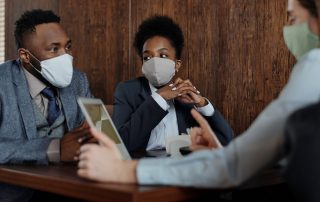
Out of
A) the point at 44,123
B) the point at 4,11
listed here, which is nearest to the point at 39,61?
the point at 44,123

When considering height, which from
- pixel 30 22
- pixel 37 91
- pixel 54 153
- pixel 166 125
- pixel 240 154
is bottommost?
pixel 166 125

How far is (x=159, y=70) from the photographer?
2271 millimetres

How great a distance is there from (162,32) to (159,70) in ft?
1.00

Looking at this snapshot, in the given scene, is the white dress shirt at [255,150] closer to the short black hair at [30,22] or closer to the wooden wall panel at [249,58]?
the short black hair at [30,22]

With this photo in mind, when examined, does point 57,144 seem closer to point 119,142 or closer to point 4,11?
point 119,142

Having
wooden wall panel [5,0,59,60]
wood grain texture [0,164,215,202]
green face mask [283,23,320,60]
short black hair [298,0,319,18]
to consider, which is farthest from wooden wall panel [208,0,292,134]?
wooden wall panel [5,0,59,60]

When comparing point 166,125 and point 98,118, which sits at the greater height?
point 98,118

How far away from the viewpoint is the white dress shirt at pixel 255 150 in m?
0.98

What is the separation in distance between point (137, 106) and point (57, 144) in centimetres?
73

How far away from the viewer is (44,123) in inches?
74.5

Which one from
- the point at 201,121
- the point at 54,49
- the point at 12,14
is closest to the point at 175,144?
the point at 201,121

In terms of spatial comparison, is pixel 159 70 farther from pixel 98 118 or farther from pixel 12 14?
pixel 12 14

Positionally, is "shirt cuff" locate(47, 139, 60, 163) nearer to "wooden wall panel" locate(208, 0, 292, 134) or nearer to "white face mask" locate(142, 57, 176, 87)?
"white face mask" locate(142, 57, 176, 87)

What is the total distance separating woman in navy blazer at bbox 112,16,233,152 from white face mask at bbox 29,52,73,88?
1.11 feet
